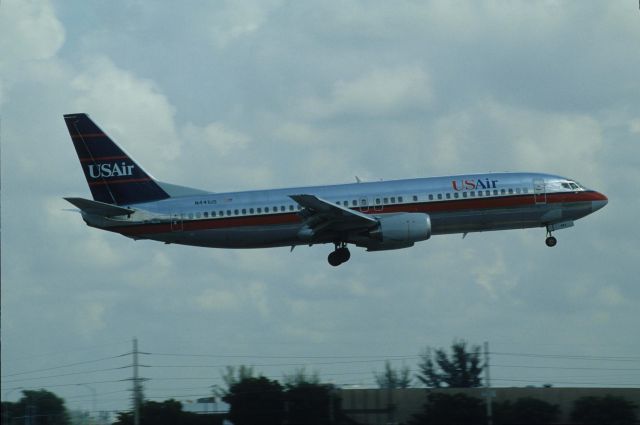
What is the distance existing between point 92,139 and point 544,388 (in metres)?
30.0

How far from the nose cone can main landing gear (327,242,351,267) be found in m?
14.4

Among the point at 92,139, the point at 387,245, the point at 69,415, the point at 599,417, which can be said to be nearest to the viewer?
the point at 599,417

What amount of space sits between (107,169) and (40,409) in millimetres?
14770

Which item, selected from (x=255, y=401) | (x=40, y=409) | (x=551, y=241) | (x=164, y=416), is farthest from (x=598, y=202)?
(x=40, y=409)

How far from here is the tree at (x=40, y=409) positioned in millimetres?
56609

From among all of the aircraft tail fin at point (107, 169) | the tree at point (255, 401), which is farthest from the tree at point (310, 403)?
the aircraft tail fin at point (107, 169)

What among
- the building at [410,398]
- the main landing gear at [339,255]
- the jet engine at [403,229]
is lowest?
the building at [410,398]

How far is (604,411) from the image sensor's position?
173 feet

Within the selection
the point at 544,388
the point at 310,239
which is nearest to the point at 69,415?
the point at 310,239

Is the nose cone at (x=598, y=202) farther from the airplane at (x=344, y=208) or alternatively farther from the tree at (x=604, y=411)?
the tree at (x=604, y=411)

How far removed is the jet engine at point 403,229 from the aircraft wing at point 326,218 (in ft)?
1.84

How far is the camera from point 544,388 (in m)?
58.3

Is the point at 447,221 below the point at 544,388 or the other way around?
the other way around

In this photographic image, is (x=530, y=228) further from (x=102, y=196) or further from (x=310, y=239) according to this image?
(x=102, y=196)
